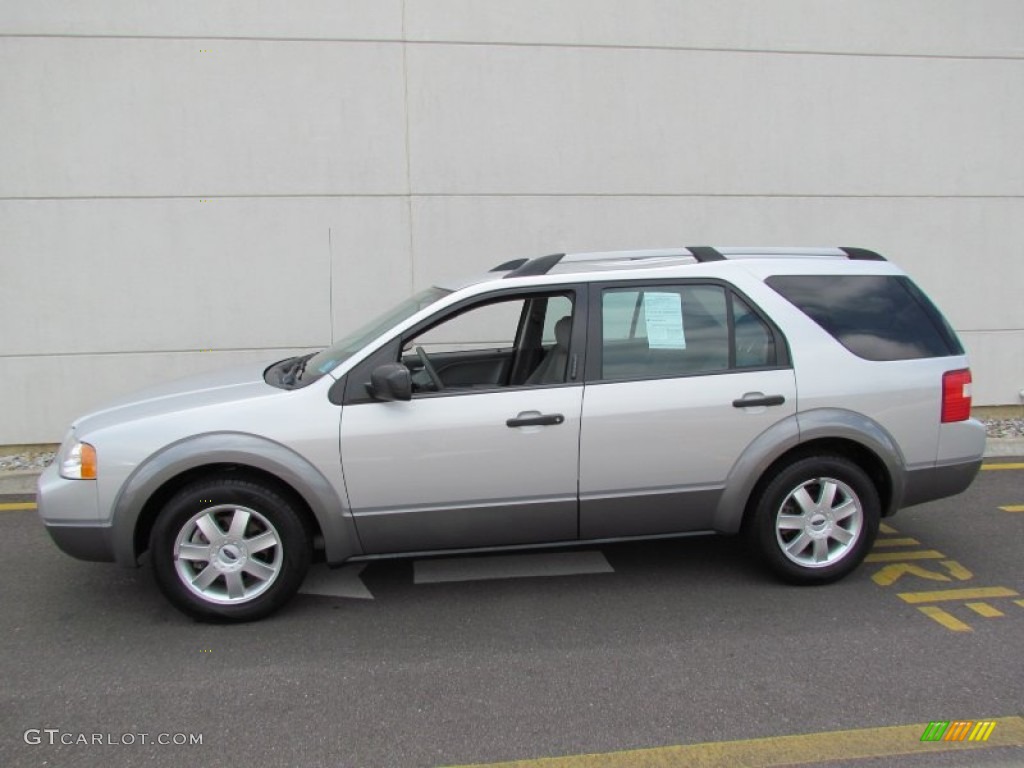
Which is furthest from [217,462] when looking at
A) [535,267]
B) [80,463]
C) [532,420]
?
[535,267]

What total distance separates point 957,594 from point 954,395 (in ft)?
3.40

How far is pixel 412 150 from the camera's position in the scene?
751cm

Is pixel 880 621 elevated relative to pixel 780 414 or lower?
lower

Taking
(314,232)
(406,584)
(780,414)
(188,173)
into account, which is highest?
(188,173)

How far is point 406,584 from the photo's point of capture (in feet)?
14.2

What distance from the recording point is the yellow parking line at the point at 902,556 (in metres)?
4.57

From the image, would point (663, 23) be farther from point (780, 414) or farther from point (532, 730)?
point (532, 730)

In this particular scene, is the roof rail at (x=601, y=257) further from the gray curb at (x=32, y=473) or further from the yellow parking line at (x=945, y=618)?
the gray curb at (x=32, y=473)

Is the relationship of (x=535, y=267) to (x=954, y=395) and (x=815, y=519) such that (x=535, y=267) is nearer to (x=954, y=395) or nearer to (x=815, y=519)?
(x=815, y=519)

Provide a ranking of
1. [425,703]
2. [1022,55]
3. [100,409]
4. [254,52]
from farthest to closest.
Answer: [1022,55] < [254,52] < [100,409] < [425,703]

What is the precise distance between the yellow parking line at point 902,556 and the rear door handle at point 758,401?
4.14 feet

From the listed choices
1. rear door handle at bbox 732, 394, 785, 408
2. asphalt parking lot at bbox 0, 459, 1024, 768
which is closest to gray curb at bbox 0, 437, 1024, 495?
asphalt parking lot at bbox 0, 459, 1024, 768

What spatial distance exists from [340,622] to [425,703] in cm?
89

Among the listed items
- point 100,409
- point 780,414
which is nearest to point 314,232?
point 100,409
